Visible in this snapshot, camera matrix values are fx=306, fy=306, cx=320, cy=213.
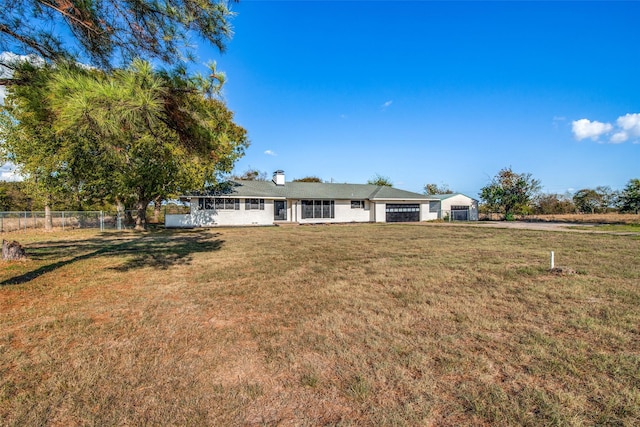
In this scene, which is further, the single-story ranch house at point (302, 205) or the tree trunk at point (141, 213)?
the single-story ranch house at point (302, 205)

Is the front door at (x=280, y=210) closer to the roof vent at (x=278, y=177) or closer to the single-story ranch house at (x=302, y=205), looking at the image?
the single-story ranch house at (x=302, y=205)

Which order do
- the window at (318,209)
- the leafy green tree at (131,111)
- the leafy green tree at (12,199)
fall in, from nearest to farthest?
the leafy green tree at (131,111), the window at (318,209), the leafy green tree at (12,199)

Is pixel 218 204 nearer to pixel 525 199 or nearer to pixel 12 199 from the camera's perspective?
pixel 12 199

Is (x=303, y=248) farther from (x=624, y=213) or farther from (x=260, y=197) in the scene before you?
(x=624, y=213)

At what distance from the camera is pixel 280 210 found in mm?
26156

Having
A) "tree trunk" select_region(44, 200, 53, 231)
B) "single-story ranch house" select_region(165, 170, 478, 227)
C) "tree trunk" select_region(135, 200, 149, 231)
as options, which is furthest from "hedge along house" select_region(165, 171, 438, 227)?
"tree trunk" select_region(44, 200, 53, 231)

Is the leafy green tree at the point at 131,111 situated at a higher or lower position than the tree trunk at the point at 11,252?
higher

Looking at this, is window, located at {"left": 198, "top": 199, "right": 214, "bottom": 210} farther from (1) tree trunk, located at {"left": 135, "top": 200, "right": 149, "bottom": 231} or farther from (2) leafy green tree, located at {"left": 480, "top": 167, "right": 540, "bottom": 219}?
(2) leafy green tree, located at {"left": 480, "top": 167, "right": 540, "bottom": 219}

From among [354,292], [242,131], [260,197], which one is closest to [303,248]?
[354,292]

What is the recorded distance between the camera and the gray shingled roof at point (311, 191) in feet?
81.1

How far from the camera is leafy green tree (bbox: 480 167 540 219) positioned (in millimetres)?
32656

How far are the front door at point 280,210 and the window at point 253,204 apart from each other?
1286mm

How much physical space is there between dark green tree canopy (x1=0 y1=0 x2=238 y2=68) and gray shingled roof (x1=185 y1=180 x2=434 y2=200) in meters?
18.9

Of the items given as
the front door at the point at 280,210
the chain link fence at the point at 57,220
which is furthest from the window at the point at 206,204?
the chain link fence at the point at 57,220
